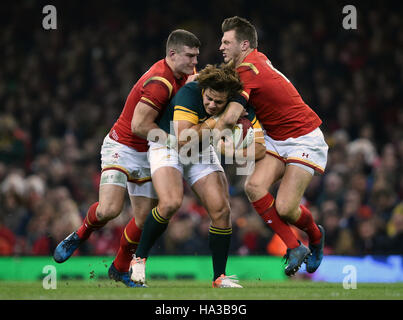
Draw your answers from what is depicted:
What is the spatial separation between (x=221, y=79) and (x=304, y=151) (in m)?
1.22

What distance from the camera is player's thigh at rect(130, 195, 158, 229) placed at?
26.8 feet

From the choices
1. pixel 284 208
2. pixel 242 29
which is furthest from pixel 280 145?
pixel 242 29

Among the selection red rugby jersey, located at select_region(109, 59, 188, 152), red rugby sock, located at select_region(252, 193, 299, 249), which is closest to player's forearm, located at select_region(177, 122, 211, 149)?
red rugby jersey, located at select_region(109, 59, 188, 152)

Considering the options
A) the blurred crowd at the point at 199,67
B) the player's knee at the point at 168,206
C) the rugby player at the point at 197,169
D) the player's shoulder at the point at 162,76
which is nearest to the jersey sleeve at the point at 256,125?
the rugby player at the point at 197,169

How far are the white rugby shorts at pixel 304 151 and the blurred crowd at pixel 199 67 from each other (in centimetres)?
333

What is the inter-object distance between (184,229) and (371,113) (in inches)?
174

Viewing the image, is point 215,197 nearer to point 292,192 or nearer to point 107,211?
point 292,192

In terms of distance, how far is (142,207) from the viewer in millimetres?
8203

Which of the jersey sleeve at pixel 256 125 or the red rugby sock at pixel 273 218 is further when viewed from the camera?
the jersey sleeve at pixel 256 125

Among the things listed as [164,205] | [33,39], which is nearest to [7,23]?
[33,39]

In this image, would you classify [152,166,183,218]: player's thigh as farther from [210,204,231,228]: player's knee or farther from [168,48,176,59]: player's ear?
[168,48,176,59]: player's ear

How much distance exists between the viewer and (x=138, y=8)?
17344 mm

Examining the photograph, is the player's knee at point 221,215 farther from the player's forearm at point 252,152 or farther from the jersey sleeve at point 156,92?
the jersey sleeve at point 156,92

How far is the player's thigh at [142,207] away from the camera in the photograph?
8172 mm
